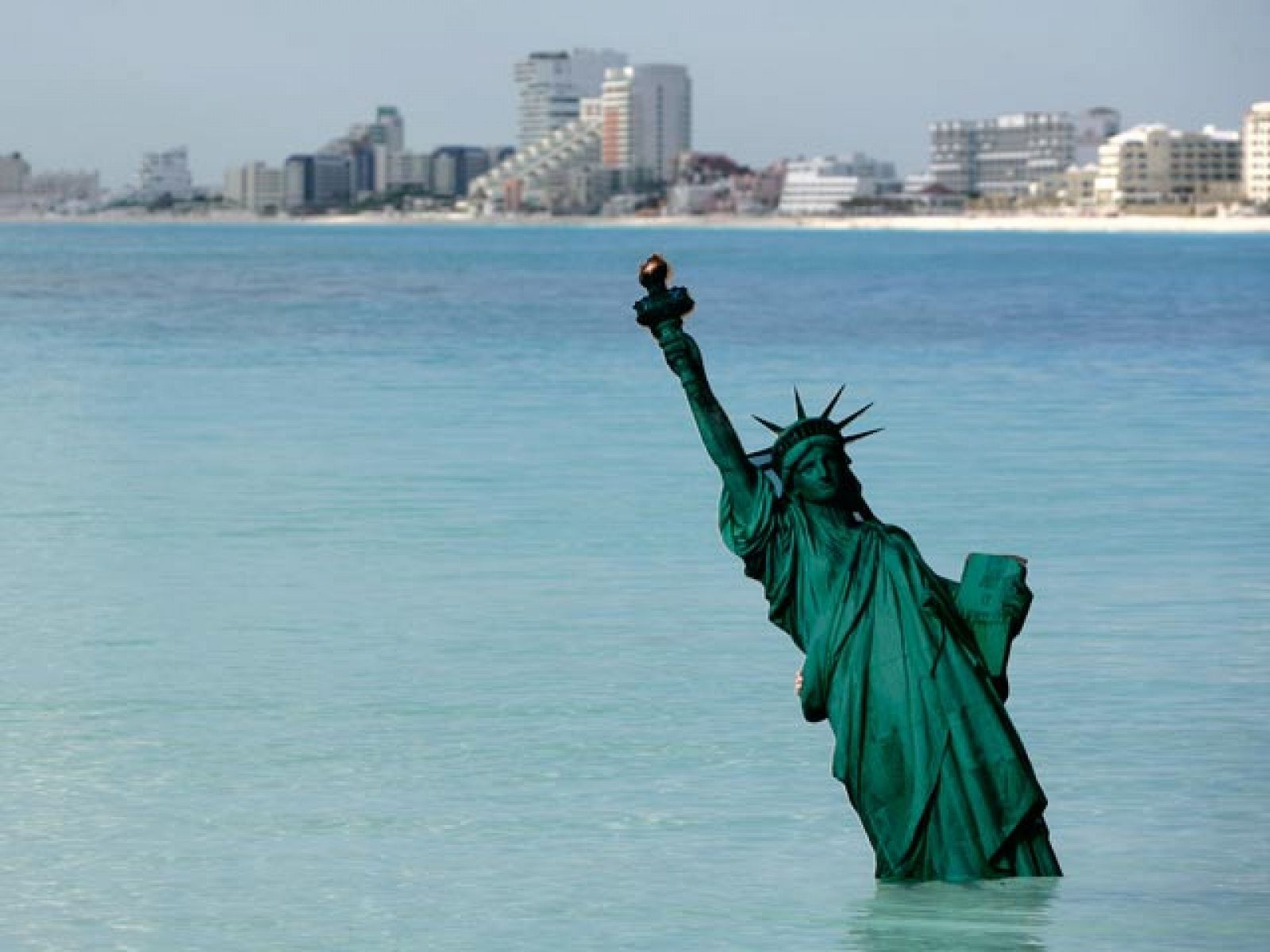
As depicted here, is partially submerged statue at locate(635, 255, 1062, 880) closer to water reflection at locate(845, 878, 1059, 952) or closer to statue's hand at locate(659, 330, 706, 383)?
statue's hand at locate(659, 330, 706, 383)

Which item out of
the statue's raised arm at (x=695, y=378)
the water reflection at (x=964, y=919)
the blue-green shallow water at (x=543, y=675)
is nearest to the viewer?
the statue's raised arm at (x=695, y=378)

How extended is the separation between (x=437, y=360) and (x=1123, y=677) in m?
25.9

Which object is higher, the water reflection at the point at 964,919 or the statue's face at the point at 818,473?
the statue's face at the point at 818,473

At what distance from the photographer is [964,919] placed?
271 inches

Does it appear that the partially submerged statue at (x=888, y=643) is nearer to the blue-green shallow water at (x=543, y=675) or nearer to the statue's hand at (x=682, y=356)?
the statue's hand at (x=682, y=356)

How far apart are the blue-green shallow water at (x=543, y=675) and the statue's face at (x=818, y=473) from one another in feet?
3.37

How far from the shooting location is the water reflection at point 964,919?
6785 mm

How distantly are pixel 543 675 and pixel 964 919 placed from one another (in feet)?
15.1

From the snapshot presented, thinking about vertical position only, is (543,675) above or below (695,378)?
below

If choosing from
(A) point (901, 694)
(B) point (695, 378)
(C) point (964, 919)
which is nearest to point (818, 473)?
(B) point (695, 378)

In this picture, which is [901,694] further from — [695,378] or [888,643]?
[695,378]

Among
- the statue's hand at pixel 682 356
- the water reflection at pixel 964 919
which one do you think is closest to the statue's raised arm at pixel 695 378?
the statue's hand at pixel 682 356

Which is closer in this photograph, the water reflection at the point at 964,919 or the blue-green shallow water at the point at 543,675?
the water reflection at the point at 964,919

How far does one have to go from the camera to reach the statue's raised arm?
245 inches
